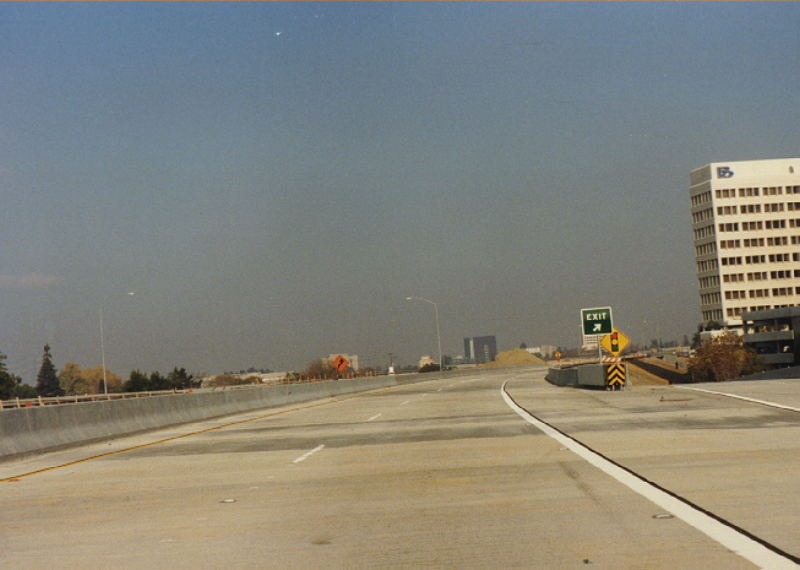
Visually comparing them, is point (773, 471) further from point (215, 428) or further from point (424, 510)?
point (215, 428)

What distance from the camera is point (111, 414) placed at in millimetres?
22797

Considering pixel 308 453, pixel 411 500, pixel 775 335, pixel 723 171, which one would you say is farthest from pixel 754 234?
pixel 411 500

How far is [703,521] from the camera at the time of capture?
7.92m

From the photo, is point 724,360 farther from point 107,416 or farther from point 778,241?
point 107,416

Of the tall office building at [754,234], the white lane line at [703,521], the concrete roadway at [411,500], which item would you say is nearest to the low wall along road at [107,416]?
the concrete roadway at [411,500]

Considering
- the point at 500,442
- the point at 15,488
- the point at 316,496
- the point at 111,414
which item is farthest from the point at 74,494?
the point at 111,414

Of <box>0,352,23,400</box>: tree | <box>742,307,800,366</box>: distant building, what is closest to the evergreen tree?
<box>0,352,23,400</box>: tree

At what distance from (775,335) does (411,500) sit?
132500 mm

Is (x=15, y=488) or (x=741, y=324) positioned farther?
(x=741, y=324)

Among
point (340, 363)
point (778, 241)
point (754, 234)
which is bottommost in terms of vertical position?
point (340, 363)

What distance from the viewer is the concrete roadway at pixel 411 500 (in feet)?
23.9

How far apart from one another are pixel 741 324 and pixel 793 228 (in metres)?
20.3

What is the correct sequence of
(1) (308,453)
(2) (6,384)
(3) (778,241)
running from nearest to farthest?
(1) (308,453) < (2) (6,384) < (3) (778,241)

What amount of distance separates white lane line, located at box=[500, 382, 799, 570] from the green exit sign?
3090 centimetres
